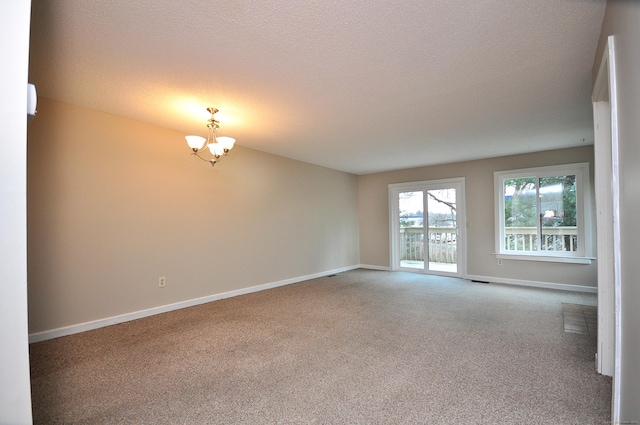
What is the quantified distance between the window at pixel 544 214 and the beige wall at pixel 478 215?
118 millimetres

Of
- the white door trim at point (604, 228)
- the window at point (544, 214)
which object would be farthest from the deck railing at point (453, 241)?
the white door trim at point (604, 228)

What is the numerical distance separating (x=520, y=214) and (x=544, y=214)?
33cm

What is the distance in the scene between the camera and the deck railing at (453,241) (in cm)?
472

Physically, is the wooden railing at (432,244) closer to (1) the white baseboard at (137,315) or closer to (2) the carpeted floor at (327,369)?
(2) the carpeted floor at (327,369)

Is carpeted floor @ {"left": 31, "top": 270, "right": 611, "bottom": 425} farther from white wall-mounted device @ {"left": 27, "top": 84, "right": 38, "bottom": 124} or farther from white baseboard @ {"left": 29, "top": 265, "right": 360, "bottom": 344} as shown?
white wall-mounted device @ {"left": 27, "top": 84, "right": 38, "bottom": 124}

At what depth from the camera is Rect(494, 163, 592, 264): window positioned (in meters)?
4.52

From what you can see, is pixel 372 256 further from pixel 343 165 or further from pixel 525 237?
pixel 525 237

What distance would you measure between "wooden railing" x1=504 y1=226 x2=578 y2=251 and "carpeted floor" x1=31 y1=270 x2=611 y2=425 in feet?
4.98

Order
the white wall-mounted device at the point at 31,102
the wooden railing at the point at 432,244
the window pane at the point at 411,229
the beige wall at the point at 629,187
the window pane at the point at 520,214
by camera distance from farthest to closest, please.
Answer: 1. the window pane at the point at 411,229
2. the wooden railing at the point at 432,244
3. the window pane at the point at 520,214
4. the beige wall at the point at 629,187
5. the white wall-mounted device at the point at 31,102

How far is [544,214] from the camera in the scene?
4.88 metres

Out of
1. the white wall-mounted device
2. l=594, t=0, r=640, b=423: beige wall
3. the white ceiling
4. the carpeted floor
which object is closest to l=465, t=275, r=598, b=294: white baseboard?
the carpeted floor

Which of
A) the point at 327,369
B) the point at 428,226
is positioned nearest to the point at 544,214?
the point at 428,226

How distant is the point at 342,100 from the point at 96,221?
2.86m

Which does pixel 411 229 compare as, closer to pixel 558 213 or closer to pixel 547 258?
pixel 547 258
